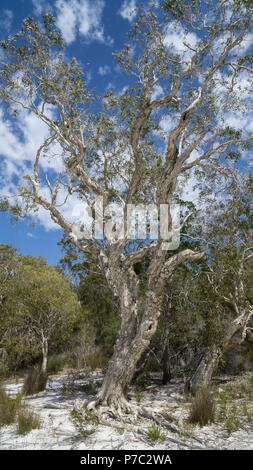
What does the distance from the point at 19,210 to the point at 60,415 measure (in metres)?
5.64

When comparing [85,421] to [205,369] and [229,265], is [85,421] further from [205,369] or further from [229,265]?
[229,265]

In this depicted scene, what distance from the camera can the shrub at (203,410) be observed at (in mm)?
5879

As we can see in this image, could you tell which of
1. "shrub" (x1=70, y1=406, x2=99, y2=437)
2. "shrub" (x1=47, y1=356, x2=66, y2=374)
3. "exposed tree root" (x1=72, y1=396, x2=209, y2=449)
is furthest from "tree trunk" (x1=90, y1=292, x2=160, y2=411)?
"shrub" (x1=47, y1=356, x2=66, y2=374)

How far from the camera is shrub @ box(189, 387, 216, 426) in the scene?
5879mm

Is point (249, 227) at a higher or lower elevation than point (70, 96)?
lower

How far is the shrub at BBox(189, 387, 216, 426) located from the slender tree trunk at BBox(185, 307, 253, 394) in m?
2.11

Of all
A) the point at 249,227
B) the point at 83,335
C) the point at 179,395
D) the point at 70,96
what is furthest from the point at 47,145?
the point at 83,335

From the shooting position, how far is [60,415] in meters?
6.76

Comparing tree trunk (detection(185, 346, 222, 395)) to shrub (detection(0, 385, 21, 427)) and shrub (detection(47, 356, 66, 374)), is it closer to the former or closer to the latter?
shrub (detection(0, 385, 21, 427))

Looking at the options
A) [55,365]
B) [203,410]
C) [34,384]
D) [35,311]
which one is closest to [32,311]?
[35,311]

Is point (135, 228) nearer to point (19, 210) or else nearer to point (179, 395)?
point (19, 210)

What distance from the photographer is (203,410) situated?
5.93 meters

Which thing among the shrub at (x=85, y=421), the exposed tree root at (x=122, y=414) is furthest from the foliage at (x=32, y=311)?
the shrub at (x=85, y=421)

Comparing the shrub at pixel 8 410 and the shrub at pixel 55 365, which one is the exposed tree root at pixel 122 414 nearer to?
the shrub at pixel 8 410
